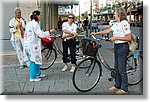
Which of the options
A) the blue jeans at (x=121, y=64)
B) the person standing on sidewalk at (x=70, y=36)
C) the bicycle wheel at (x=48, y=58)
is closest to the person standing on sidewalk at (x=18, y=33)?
the bicycle wheel at (x=48, y=58)

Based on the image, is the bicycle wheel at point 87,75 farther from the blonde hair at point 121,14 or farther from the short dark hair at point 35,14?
the short dark hair at point 35,14

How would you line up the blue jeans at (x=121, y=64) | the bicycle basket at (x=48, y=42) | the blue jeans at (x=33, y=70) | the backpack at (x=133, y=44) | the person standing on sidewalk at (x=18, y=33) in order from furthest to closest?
the bicycle basket at (x=48, y=42) → the person standing on sidewalk at (x=18, y=33) → the blue jeans at (x=33, y=70) → the backpack at (x=133, y=44) → the blue jeans at (x=121, y=64)

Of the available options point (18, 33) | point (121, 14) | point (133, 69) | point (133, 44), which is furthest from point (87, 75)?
point (18, 33)

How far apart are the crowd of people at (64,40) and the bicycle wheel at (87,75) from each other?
313 mm

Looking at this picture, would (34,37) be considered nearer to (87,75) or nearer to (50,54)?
(87,75)

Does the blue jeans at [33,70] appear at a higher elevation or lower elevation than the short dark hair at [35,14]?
lower

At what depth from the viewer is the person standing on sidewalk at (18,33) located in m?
5.38

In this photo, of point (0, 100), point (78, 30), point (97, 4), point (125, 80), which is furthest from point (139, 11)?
point (0, 100)

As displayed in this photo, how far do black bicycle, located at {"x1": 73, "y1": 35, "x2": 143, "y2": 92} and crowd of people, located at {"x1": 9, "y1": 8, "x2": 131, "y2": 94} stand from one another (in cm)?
29

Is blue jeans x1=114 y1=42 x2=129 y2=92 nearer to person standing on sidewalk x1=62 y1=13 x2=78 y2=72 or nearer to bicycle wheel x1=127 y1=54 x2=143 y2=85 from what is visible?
bicycle wheel x1=127 y1=54 x2=143 y2=85

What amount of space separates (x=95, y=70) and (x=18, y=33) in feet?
7.20

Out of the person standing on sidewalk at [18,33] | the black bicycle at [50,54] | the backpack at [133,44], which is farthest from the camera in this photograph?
the black bicycle at [50,54]

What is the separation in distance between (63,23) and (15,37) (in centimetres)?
119

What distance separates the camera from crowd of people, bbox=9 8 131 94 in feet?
12.8
